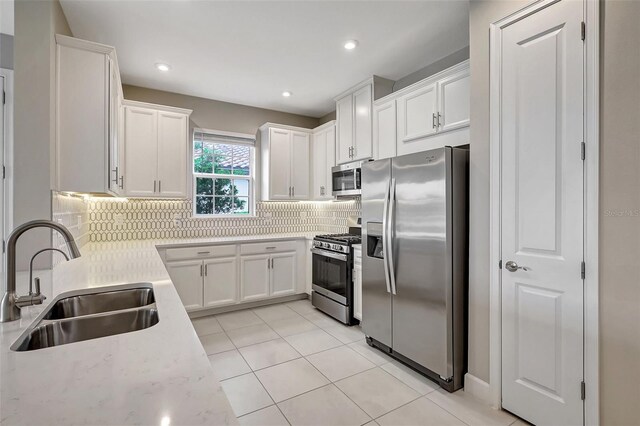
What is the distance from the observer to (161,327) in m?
1.05

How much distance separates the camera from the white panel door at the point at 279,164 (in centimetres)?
436

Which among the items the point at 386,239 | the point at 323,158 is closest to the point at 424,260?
the point at 386,239

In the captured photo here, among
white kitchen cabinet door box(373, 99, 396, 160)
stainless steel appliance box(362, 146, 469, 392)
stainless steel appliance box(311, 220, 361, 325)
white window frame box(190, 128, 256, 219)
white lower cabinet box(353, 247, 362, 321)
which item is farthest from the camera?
white window frame box(190, 128, 256, 219)

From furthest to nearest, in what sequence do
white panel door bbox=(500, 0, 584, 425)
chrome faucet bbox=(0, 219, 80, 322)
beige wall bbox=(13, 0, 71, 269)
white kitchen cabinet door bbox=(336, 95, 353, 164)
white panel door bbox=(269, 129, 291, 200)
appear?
white panel door bbox=(269, 129, 291, 200) → white kitchen cabinet door bbox=(336, 95, 353, 164) → beige wall bbox=(13, 0, 71, 269) → white panel door bbox=(500, 0, 584, 425) → chrome faucet bbox=(0, 219, 80, 322)

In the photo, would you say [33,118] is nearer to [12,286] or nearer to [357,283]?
[12,286]

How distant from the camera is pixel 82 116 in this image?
7.29ft

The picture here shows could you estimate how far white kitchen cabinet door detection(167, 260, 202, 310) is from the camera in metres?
3.47

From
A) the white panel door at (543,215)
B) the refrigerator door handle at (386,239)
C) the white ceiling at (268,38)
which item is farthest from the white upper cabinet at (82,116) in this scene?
the white panel door at (543,215)

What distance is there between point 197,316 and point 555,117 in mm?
3788

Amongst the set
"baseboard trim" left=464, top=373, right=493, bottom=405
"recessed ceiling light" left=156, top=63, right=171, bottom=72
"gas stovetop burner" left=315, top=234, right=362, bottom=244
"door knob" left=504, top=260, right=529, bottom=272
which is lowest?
"baseboard trim" left=464, top=373, right=493, bottom=405

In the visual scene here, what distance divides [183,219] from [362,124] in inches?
100

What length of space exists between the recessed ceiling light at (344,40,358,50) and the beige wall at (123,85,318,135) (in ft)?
6.73

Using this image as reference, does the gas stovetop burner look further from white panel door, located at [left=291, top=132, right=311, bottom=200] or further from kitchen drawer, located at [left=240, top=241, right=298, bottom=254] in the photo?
white panel door, located at [left=291, top=132, right=311, bottom=200]

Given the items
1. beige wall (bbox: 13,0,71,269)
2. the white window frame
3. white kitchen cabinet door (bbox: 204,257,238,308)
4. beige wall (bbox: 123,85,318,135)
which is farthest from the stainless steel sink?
beige wall (bbox: 123,85,318,135)
